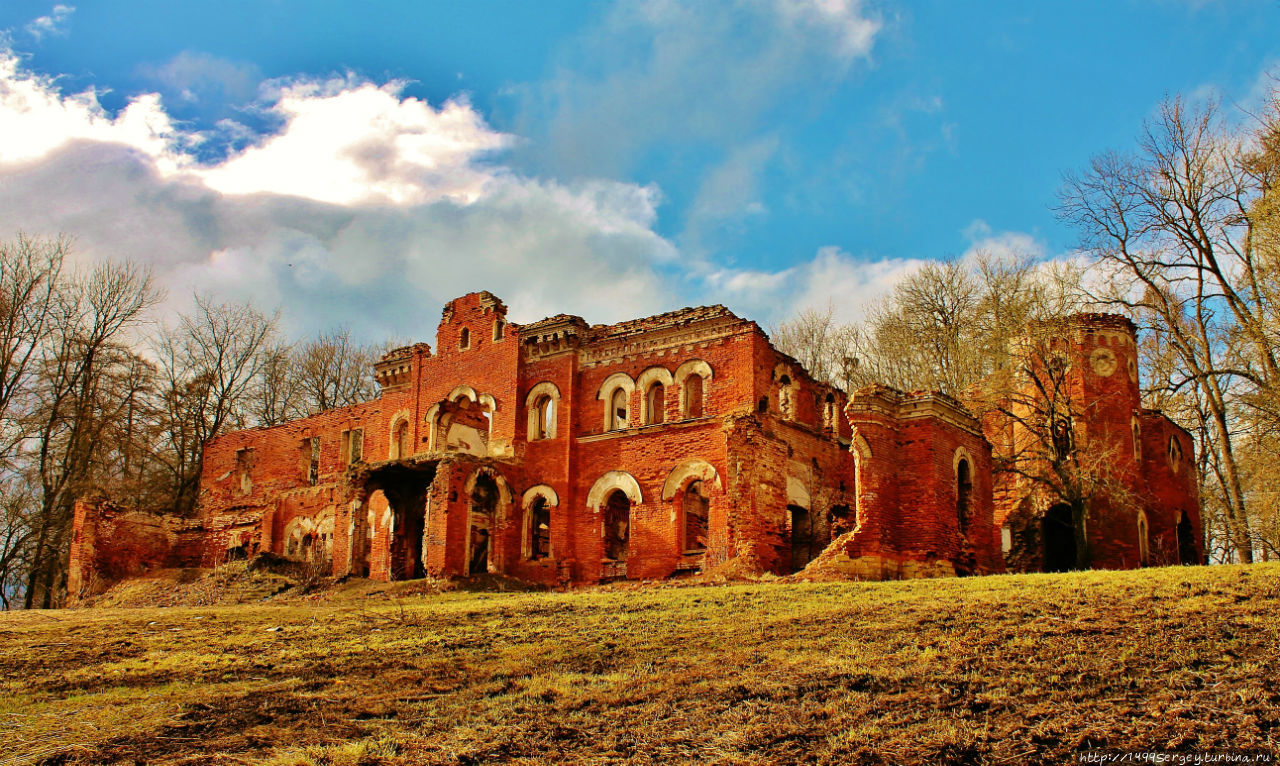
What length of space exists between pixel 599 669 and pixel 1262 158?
19164 millimetres

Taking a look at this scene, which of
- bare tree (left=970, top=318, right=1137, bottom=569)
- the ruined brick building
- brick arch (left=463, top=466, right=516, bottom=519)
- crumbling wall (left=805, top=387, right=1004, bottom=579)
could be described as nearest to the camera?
crumbling wall (left=805, top=387, right=1004, bottom=579)

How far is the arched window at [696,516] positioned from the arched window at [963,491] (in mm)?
6275

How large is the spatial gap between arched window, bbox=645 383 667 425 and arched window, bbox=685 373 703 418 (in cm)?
66

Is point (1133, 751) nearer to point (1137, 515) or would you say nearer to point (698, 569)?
point (698, 569)

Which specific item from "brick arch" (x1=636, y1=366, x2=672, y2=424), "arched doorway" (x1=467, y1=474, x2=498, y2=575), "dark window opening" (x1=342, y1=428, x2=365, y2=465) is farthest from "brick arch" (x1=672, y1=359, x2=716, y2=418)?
"dark window opening" (x1=342, y1=428, x2=365, y2=465)

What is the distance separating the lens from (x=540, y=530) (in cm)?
2819

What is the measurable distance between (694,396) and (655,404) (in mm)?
1032

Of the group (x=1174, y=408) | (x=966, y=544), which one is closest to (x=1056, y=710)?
(x=966, y=544)

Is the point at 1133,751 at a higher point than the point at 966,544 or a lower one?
lower

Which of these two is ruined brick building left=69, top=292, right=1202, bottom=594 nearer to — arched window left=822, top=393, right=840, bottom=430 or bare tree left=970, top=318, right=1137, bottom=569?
arched window left=822, top=393, right=840, bottom=430

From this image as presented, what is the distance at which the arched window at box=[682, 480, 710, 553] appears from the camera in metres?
25.8

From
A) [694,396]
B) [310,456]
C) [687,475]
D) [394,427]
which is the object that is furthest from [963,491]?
[310,456]

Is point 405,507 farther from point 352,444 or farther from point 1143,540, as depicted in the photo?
point 1143,540

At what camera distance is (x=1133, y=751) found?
300 inches
